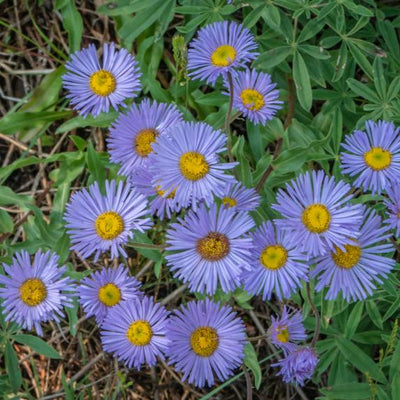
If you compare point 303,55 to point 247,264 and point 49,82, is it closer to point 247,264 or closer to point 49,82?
point 247,264

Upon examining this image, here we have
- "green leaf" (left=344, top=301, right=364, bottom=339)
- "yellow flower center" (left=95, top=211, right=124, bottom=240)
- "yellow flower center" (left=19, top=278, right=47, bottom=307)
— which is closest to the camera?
"yellow flower center" (left=95, top=211, right=124, bottom=240)

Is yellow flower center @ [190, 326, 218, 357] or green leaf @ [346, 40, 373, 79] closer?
yellow flower center @ [190, 326, 218, 357]

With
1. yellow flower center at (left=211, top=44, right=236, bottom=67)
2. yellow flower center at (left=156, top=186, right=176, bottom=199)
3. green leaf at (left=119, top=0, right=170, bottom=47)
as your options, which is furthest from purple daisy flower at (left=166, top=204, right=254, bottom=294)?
green leaf at (left=119, top=0, right=170, bottom=47)

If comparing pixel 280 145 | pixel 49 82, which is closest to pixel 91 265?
pixel 49 82

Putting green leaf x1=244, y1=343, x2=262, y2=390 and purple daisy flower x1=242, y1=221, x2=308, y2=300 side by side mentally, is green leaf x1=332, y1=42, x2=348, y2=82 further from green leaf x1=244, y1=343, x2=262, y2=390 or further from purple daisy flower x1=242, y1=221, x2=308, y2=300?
green leaf x1=244, y1=343, x2=262, y2=390

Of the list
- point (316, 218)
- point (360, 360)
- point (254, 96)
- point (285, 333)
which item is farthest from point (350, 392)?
point (254, 96)

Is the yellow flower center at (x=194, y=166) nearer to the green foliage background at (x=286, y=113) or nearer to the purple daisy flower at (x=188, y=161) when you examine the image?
the purple daisy flower at (x=188, y=161)

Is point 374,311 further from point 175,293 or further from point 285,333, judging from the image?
point 175,293
